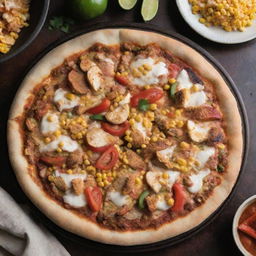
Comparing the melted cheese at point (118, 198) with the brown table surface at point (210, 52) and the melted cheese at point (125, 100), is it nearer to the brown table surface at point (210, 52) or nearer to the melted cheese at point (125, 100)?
the brown table surface at point (210, 52)

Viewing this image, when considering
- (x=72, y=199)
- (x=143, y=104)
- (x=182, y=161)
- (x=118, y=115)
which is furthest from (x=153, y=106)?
(x=72, y=199)

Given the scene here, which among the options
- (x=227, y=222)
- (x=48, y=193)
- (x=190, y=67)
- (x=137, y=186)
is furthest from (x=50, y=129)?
(x=227, y=222)

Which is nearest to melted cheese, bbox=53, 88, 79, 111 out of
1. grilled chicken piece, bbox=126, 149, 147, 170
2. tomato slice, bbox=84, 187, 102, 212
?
grilled chicken piece, bbox=126, 149, 147, 170

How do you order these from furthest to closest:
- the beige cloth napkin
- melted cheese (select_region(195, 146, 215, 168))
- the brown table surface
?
1. the brown table surface
2. melted cheese (select_region(195, 146, 215, 168))
3. the beige cloth napkin

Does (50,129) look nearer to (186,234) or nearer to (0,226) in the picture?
(0,226)

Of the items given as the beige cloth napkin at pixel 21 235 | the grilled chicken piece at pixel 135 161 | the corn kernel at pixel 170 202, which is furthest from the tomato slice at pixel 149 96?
the beige cloth napkin at pixel 21 235

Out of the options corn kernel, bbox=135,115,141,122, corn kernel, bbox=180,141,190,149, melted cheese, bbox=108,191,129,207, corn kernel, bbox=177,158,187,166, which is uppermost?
corn kernel, bbox=135,115,141,122

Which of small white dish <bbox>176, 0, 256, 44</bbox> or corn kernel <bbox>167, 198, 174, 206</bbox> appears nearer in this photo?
corn kernel <bbox>167, 198, 174, 206</bbox>

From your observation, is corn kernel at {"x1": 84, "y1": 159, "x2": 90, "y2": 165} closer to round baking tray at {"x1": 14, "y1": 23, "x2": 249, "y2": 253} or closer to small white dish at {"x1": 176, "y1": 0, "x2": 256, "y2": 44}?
round baking tray at {"x1": 14, "y1": 23, "x2": 249, "y2": 253}
